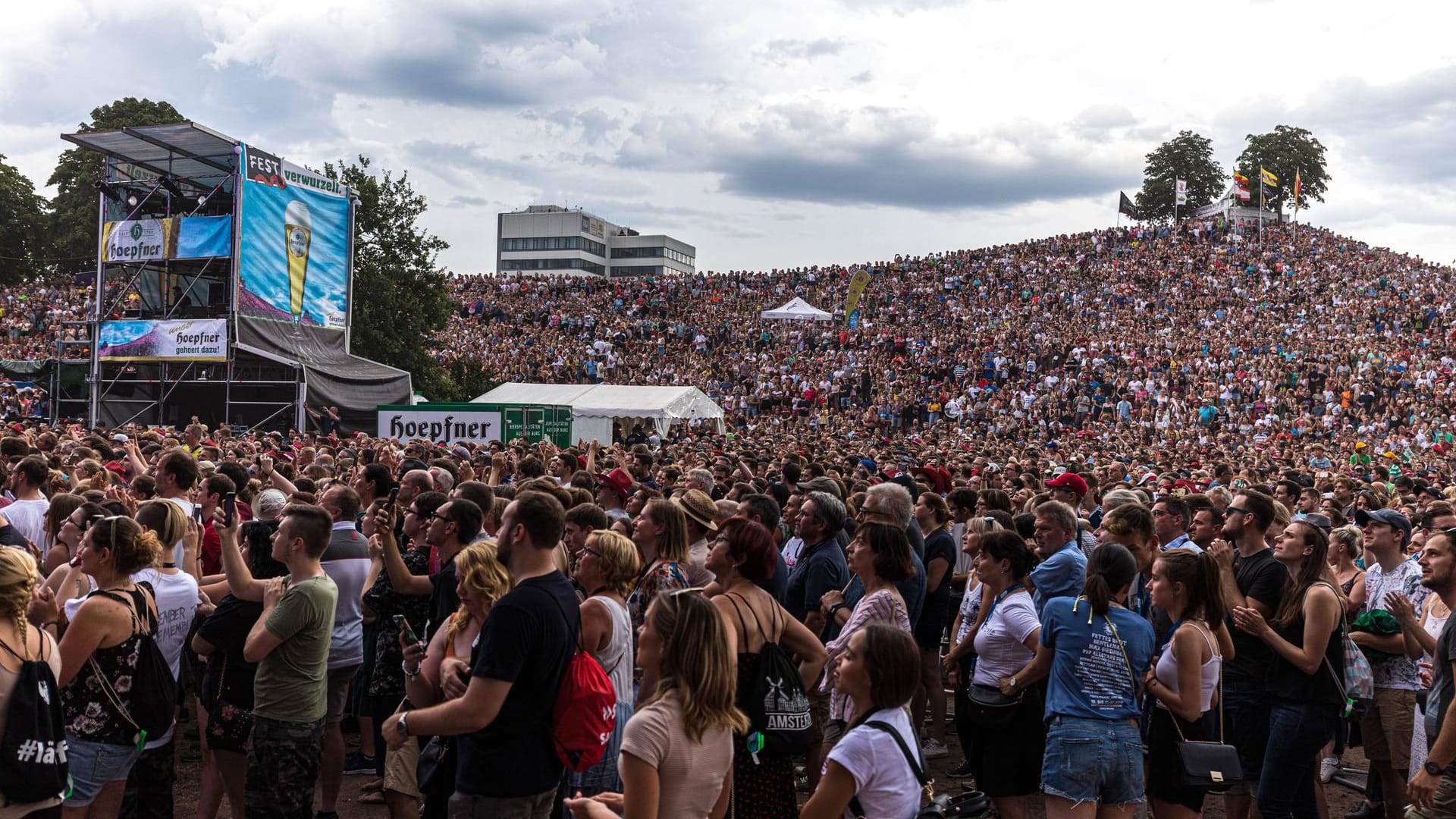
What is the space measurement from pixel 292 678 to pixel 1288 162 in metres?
67.1

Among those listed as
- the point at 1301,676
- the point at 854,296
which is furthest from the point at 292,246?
the point at 1301,676

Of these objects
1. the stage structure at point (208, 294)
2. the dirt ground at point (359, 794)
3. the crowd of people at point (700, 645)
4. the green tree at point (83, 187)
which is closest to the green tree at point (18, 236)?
the green tree at point (83, 187)

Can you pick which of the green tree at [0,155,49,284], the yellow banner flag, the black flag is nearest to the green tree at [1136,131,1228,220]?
the black flag

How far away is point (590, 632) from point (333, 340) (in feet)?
79.1

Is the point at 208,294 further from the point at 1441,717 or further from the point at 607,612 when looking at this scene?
the point at 1441,717

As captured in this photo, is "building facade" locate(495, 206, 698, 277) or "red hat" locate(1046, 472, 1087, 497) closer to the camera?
"red hat" locate(1046, 472, 1087, 497)

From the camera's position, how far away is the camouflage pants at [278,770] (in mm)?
4520

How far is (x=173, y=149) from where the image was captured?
Answer: 2291cm

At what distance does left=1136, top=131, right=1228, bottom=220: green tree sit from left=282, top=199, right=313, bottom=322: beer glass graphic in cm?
5313

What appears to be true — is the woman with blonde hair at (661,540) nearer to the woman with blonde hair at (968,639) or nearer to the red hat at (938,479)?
the woman with blonde hair at (968,639)

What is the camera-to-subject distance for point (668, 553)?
489cm

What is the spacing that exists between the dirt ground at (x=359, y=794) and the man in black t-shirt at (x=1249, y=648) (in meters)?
1.41

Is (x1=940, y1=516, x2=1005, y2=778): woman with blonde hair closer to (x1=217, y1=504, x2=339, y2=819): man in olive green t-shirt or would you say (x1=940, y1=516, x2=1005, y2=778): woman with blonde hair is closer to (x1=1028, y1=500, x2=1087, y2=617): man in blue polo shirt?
(x1=1028, y1=500, x2=1087, y2=617): man in blue polo shirt

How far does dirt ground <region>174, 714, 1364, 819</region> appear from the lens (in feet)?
19.5
